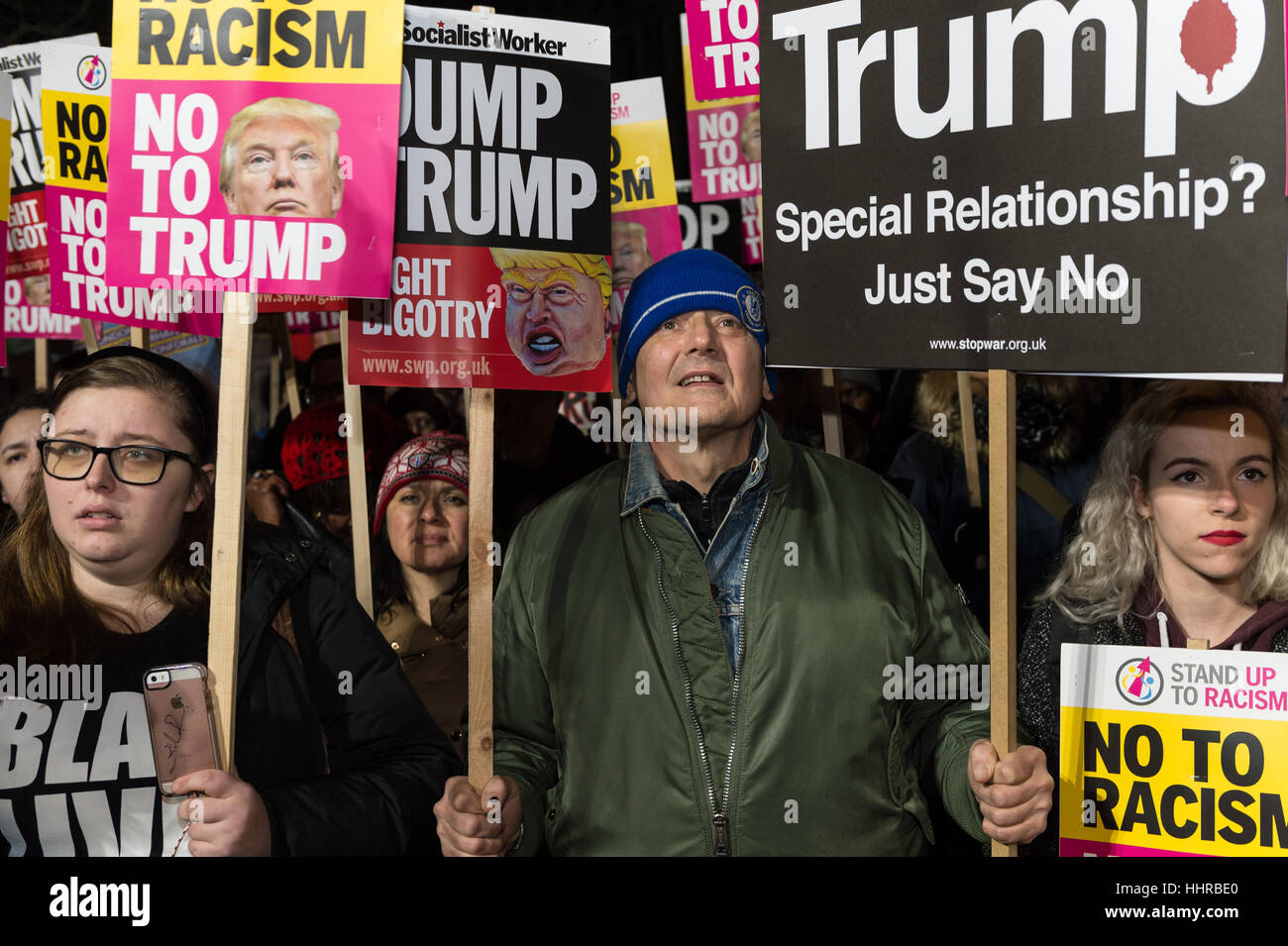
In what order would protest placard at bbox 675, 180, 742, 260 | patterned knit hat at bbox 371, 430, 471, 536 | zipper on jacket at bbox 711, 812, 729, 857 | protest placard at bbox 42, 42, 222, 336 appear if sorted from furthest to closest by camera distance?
protest placard at bbox 675, 180, 742, 260 → protest placard at bbox 42, 42, 222, 336 → patterned knit hat at bbox 371, 430, 471, 536 → zipper on jacket at bbox 711, 812, 729, 857

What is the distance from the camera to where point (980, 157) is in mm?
2527

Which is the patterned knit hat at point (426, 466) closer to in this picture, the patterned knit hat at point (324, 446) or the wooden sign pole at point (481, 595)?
the patterned knit hat at point (324, 446)

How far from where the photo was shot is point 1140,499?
280 centimetres

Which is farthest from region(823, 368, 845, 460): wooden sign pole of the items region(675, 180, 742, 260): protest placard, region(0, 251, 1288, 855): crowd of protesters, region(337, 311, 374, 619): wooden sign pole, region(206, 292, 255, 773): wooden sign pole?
region(675, 180, 742, 260): protest placard

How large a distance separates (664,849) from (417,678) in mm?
837

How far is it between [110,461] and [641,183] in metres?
1.74

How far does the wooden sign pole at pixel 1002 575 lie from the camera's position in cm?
240

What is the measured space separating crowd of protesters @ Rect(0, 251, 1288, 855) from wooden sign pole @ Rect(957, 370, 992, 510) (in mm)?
527

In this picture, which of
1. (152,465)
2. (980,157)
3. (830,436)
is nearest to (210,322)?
(152,465)

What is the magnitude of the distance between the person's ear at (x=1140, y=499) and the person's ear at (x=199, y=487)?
2.11 m

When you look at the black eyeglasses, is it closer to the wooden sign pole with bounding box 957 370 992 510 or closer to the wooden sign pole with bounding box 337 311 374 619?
the wooden sign pole with bounding box 337 311 374 619

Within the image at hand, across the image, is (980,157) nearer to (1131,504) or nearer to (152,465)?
(1131,504)

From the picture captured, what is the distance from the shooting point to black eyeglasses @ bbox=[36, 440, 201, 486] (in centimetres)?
281

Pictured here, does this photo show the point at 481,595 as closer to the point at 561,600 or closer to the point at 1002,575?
the point at 561,600
